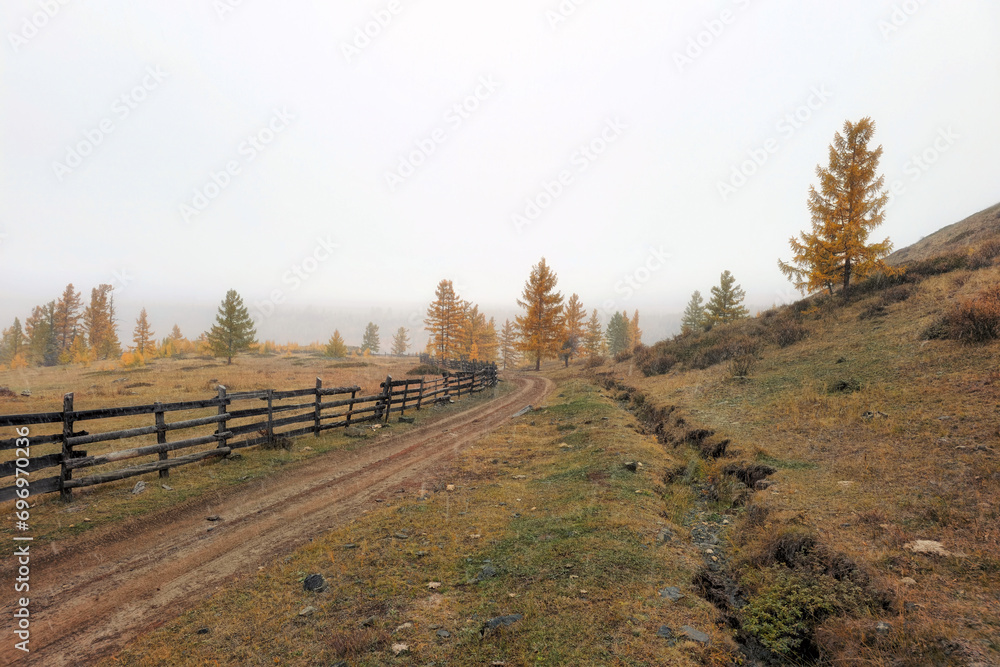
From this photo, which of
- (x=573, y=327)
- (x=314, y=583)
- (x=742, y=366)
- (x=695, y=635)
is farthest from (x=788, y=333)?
(x=573, y=327)

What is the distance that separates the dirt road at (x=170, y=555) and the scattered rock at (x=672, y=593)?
18.3ft

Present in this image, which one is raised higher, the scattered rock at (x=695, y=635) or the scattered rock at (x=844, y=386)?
the scattered rock at (x=844, y=386)

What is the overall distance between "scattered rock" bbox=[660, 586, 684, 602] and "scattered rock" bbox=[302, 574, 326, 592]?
14.3 feet

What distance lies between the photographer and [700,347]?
26078 millimetres

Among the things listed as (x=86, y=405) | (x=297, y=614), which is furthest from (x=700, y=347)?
(x=86, y=405)

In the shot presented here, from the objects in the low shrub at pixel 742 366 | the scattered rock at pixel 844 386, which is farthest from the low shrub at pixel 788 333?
the scattered rock at pixel 844 386

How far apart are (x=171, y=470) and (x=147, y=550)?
437 cm

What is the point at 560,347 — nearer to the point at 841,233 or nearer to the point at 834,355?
the point at 841,233

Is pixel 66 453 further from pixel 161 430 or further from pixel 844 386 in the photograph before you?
pixel 844 386

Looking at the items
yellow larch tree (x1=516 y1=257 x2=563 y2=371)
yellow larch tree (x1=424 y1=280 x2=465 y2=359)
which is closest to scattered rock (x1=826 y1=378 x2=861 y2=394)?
yellow larch tree (x1=516 y1=257 x2=563 y2=371)

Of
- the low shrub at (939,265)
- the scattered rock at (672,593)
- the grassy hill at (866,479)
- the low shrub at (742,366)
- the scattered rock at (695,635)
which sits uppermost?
the low shrub at (939,265)

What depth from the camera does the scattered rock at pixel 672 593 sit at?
4.73 m

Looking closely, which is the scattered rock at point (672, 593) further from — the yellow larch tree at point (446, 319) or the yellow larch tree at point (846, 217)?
the yellow larch tree at point (446, 319)

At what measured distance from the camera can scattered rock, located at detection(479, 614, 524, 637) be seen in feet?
14.1
